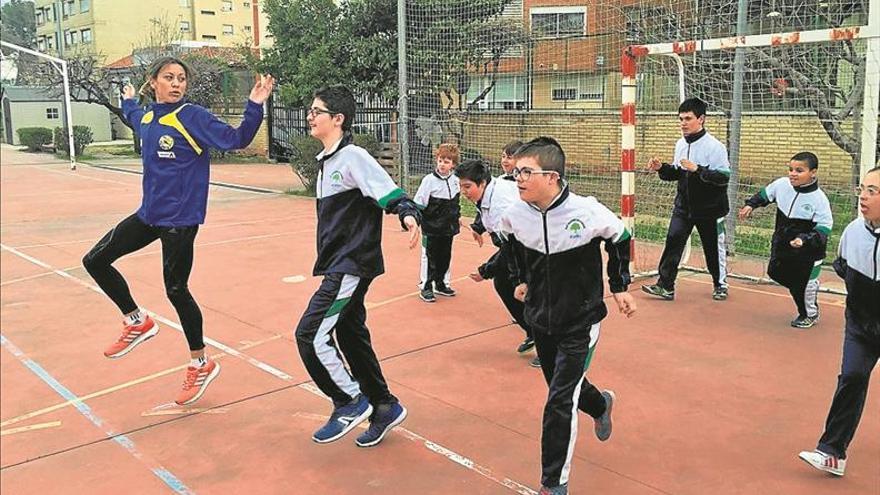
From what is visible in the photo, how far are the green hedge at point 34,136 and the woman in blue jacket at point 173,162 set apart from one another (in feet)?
6.22

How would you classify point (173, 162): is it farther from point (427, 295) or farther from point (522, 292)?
point (427, 295)

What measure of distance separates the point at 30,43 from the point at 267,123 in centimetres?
2505

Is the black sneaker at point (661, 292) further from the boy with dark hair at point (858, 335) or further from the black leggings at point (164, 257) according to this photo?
the black leggings at point (164, 257)

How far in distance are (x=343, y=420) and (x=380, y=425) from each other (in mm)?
218

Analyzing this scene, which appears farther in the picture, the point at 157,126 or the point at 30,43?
the point at 157,126

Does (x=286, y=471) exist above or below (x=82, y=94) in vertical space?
below

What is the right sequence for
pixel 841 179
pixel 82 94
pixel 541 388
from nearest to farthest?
pixel 82 94 → pixel 541 388 → pixel 841 179

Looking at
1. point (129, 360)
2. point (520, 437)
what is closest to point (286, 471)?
point (520, 437)

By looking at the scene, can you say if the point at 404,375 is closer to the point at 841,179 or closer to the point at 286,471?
the point at 286,471

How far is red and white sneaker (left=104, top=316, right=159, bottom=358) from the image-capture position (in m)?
4.62

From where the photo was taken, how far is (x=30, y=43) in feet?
4.32

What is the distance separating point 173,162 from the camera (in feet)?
14.1

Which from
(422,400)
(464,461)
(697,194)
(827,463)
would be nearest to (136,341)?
(422,400)

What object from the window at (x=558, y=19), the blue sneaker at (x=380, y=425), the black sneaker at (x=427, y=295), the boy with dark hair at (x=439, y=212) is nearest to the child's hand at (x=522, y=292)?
the blue sneaker at (x=380, y=425)
